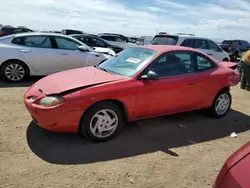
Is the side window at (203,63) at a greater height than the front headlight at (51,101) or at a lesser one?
greater

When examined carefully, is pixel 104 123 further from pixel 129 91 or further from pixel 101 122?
pixel 129 91

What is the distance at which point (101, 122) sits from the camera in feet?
13.7

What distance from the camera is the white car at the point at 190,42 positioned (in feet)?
35.7

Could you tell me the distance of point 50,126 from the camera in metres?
3.95

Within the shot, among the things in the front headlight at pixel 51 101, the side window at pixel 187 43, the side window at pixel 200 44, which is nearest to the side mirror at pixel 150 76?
the front headlight at pixel 51 101

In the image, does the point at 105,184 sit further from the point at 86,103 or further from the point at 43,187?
the point at 86,103

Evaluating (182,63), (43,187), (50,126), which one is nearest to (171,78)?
(182,63)

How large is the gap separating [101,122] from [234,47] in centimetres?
A: 1772

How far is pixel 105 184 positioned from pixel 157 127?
2.04m

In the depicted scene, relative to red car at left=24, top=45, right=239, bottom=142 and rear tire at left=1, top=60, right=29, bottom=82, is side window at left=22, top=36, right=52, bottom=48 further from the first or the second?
red car at left=24, top=45, right=239, bottom=142

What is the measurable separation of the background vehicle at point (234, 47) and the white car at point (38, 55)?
44.2 ft

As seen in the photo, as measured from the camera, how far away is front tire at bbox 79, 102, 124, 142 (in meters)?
4.07

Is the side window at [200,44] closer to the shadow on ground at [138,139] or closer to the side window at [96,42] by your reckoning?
the side window at [96,42]

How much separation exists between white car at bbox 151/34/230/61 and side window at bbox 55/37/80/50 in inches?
161
